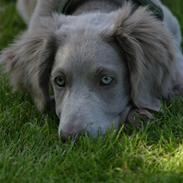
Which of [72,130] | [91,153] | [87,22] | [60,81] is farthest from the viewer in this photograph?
[87,22]

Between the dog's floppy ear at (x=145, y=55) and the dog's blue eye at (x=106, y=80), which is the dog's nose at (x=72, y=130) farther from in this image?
the dog's floppy ear at (x=145, y=55)

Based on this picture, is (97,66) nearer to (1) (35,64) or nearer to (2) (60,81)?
(2) (60,81)

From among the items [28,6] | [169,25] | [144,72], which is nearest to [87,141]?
[144,72]

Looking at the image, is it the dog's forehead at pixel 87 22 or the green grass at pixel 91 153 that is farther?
the dog's forehead at pixel 87 22

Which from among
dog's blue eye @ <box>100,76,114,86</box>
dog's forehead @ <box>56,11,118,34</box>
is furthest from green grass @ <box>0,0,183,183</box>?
dog's forehead @ <box>56,11,118,34</box>

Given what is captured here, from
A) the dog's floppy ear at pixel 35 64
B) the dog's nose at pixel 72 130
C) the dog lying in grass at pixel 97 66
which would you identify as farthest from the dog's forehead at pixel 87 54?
the dog's nose at pixel 72 130

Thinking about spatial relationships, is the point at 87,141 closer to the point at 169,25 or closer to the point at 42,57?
the point at 42,57

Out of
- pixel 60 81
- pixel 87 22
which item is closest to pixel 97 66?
pixel 60 81
